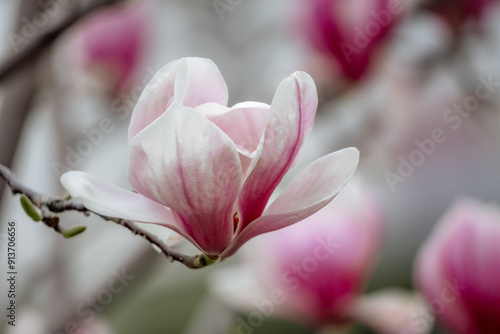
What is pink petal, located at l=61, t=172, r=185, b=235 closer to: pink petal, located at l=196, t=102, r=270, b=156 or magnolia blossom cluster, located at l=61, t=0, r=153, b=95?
pink petal, located at l=196, t=102, r=270, b=156

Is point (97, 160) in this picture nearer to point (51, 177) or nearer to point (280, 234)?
point (51, 177)

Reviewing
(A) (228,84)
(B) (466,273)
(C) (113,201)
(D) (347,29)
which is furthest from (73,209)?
(A) (228,84)

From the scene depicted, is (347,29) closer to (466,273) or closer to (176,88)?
(466,273)

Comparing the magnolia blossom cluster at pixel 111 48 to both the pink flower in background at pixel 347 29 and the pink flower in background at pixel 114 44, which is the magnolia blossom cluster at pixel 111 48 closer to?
the pink flower in background at pixel 114 44

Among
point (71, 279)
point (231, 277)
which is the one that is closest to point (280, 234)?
point (231, 277)

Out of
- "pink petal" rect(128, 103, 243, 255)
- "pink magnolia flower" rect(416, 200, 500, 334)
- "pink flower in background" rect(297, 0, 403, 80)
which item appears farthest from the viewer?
"pink flower in background" rect(297, 0, 403, 80)

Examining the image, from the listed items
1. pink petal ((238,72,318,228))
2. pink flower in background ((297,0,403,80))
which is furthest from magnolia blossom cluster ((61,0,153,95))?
pink petal ((238,72,318,228))

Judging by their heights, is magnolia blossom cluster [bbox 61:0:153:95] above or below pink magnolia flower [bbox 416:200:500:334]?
above

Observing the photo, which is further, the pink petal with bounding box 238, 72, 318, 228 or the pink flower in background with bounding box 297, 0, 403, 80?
the pink flower in background with bounding box 297, 0, 403, 80
